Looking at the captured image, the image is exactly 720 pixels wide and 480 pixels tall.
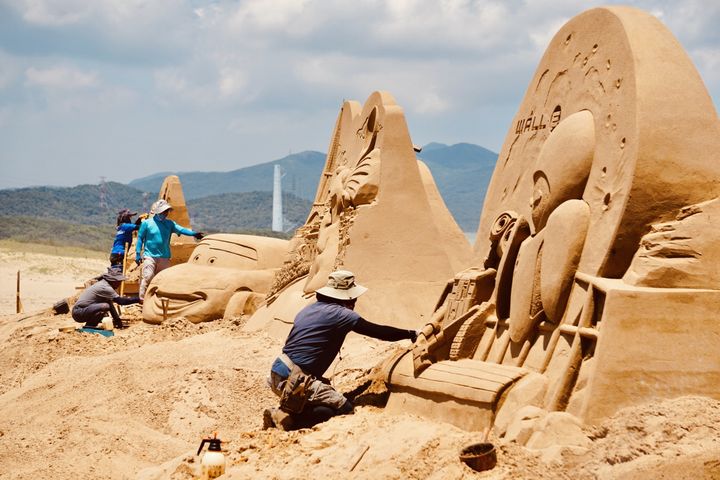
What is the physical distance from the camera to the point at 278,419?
18.9 feet

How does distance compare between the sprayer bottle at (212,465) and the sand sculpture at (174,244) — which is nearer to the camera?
the sprayer bottle at (212,465)

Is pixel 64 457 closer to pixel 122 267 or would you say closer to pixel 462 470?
pixel 462 470

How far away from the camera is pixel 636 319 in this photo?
4445 mm

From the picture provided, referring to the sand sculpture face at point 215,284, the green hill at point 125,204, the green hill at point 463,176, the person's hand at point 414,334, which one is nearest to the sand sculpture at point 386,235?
the sand sculpture face at point 215,284

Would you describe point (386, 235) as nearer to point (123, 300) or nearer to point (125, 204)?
point (123, 300)

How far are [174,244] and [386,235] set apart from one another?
5966mm

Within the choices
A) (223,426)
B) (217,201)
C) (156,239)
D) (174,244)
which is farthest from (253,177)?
(223,426)

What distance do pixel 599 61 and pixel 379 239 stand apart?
141 inches

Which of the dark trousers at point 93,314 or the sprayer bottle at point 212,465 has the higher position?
the sprayer bottle at point 212,465

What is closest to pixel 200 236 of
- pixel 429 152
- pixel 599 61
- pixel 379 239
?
pixel 379 239

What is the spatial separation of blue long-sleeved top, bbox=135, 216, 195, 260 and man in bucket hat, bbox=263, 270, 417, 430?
640 centimetres

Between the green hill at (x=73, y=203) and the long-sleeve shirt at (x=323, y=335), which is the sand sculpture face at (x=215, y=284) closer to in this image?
the long-sleeve shirt at (x=323, y=335)

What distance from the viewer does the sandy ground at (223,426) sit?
4.20 meters

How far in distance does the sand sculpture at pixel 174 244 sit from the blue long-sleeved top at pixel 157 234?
1046 mm
